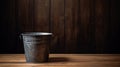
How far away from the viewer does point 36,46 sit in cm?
268

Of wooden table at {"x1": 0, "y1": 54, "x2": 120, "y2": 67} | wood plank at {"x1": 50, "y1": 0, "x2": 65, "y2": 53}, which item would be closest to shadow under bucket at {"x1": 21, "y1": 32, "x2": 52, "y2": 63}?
wooden table at {"x1": 0, "y1": 54, "x2": 120, "y2": 67}

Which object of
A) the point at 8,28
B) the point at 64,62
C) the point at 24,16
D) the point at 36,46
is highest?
the point at 24,16

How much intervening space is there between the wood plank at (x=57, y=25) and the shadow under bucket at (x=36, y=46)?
0.62 m

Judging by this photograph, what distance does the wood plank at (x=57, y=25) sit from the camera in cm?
331

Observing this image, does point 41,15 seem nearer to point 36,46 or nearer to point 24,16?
point 24,16

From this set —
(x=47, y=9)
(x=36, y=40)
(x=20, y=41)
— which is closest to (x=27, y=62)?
(x=36, y=40)

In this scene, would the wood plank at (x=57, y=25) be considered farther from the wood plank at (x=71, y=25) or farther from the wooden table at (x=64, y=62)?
the wooden table at (x=64, y=62)

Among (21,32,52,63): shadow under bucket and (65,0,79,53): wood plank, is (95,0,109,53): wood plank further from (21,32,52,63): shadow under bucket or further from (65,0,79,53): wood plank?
(21,32,52,63): shadow under bucket

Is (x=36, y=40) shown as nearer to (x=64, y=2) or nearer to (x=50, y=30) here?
(x=50, y=30)

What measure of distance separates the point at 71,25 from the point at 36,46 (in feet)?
2.76

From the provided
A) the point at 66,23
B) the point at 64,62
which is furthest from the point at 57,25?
the point at 64,62

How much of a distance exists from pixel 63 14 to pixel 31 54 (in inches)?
35.4

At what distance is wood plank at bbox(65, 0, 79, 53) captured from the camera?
332 centimetres

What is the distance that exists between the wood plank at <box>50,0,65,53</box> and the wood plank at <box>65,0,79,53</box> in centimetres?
6
